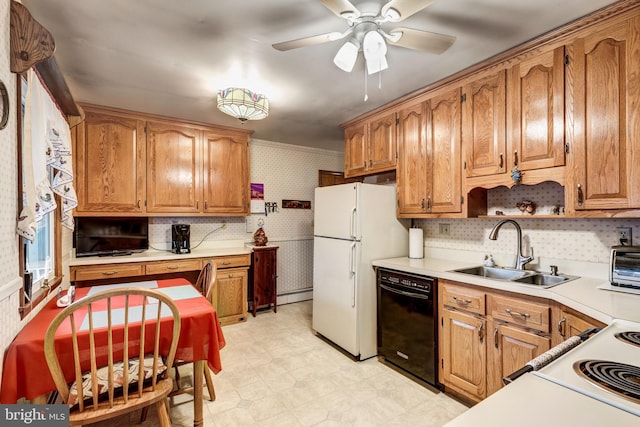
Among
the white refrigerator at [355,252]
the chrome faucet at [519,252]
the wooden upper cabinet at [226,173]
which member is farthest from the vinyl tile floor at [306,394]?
the wooden upper cabinet at [226,173]

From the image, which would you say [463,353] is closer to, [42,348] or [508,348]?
[508,348]

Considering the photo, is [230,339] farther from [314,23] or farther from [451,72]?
[451,72]

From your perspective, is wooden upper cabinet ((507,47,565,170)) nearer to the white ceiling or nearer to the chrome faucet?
the white ceiling

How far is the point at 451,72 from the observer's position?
92.8 inches

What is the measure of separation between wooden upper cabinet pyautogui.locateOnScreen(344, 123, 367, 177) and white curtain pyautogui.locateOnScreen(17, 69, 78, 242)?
2.52 meters

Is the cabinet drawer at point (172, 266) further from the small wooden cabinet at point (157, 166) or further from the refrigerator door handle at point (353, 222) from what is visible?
the refrigerator door handle at point (353, 222)

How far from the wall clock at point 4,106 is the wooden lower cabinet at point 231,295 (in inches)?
100

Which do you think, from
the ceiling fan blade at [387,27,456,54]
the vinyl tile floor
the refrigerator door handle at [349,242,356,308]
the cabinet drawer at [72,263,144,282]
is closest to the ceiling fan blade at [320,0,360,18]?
the ceiling fan blade at [387,27,456,54]

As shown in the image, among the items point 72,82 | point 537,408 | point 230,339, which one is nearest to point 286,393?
point 230,339

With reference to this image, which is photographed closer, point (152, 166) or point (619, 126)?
point (619, 126)

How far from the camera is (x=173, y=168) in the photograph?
139 inches

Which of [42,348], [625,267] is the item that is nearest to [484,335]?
[625,267]

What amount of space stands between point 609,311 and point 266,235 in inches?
147

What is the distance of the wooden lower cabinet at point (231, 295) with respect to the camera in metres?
3.61
